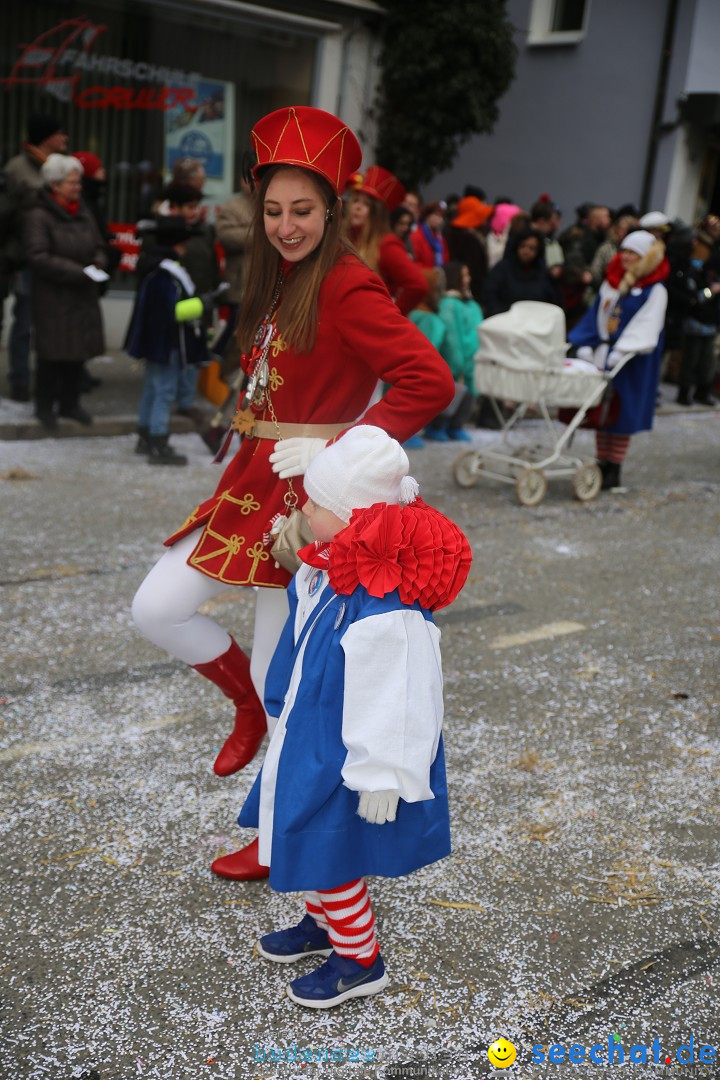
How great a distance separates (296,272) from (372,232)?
15.3ft

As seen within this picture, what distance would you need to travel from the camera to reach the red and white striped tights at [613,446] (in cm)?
845

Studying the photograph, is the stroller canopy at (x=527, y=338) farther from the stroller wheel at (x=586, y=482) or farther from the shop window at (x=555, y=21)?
the shop window at (x=555, y=21)

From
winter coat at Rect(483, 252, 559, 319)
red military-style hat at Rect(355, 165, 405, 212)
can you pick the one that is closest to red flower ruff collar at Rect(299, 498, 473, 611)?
red military-style hat at Rect(355, 165, 405, 212)

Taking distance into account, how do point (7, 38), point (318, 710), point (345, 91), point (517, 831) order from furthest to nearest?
1. point (345, 91)
2. point (7, 38)
3. point (517, 831)
4. point (318, 710)

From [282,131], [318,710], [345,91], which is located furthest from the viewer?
[345,91]

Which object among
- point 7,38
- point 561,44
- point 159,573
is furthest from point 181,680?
point 561,44

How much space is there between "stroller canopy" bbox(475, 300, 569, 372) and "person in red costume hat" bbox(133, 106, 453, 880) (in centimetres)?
463

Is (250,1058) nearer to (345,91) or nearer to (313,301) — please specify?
(313,301)

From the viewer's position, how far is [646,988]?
2783mm

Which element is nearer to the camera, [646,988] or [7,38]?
[646,988]

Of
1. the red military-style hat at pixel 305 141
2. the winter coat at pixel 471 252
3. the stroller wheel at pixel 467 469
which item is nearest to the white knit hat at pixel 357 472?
the red military-style hat at pixel 305 141

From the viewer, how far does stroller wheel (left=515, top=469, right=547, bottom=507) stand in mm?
7734

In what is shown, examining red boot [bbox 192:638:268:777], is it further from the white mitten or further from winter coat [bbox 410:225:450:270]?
winter coat [bbox 410:225:450:270]

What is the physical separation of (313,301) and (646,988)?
1.95 metres
